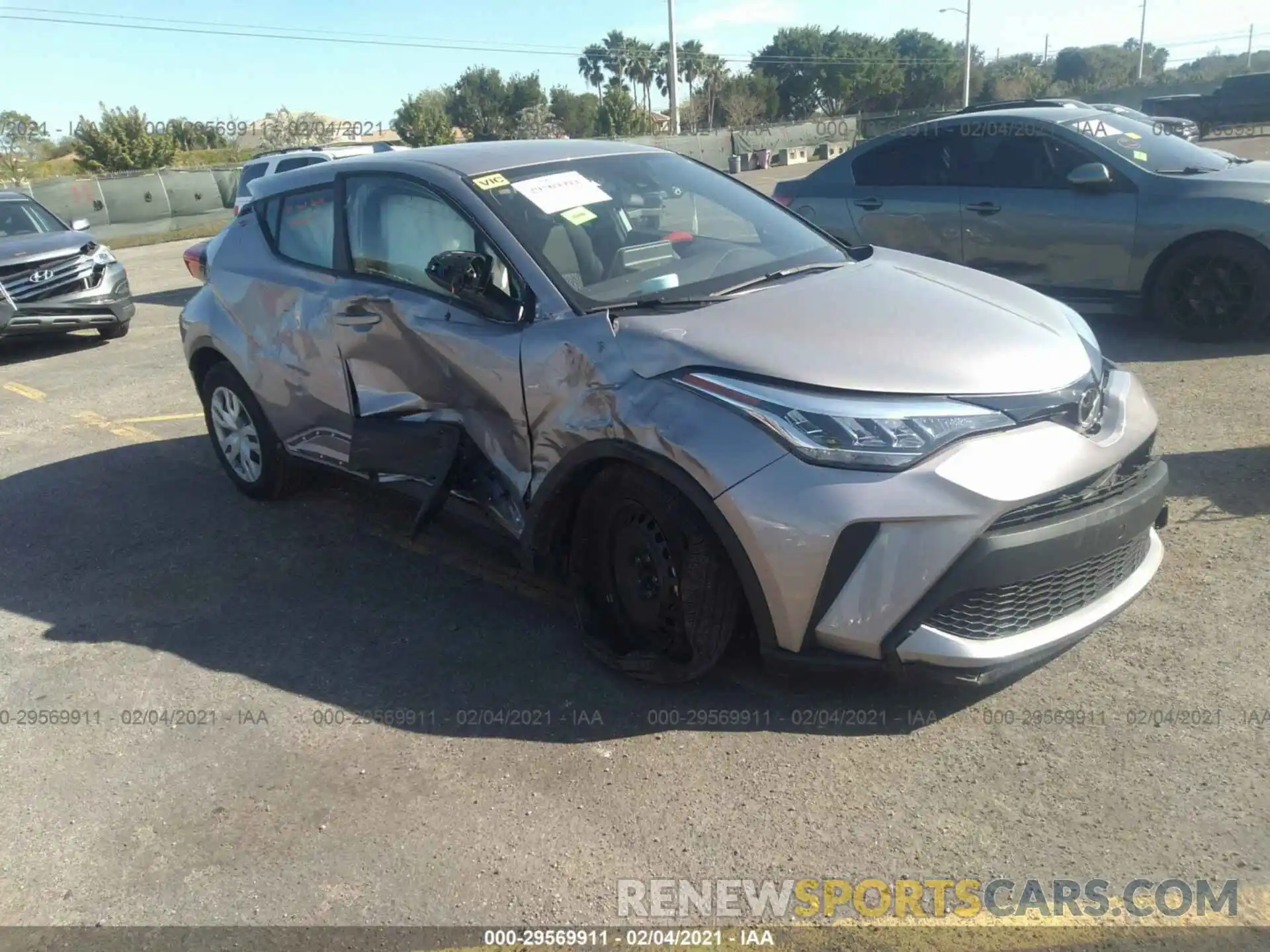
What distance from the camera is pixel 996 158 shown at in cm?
783

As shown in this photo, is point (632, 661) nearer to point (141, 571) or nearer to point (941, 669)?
point (941, 669)

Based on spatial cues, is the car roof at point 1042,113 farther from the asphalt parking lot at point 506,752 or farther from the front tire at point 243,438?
the front tire at point 243,438

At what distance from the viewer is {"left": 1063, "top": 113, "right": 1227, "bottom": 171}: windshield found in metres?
7.39

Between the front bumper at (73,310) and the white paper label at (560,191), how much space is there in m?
8.18

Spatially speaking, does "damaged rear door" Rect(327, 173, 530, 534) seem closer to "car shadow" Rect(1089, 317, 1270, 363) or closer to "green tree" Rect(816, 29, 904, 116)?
"car shadow" Rect(1089, 317, 1270, 363)

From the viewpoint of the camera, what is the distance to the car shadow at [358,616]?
11.2 feet

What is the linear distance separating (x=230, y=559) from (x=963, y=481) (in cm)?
359

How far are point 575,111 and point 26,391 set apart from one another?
6353 centimetres

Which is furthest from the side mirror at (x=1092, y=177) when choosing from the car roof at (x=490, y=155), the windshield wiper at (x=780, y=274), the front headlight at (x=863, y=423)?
the front headlight at (x=863, y=423)

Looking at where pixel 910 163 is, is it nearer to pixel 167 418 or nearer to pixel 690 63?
pixel 167 418

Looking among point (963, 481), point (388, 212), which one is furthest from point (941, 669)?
point (388, 212)

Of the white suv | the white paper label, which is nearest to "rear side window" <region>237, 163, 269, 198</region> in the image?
the white suv

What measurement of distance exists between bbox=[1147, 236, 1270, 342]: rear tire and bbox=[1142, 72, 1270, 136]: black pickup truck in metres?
30.1

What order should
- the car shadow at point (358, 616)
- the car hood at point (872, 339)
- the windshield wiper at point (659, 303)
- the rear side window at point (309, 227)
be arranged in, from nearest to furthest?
the car hood at point (872, 339) < the car shadow at point (358, 616) < the windshield wiper at point (659, 303) < the rear side window at point (309, 227)
